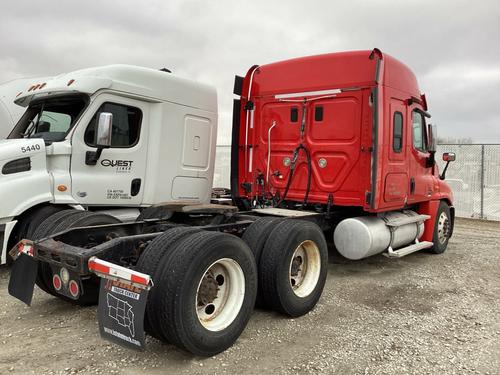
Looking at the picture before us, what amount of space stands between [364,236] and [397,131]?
5.42ft

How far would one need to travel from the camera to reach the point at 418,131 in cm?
Result: 686

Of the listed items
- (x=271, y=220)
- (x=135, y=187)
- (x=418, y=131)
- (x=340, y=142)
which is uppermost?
(x=418, y=131)

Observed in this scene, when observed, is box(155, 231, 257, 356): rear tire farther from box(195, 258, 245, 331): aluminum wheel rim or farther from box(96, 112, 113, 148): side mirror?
box(96, 112, 113, 148): side mirror

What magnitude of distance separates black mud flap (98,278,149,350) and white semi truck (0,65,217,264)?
7.66 ft

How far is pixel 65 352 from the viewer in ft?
11.2

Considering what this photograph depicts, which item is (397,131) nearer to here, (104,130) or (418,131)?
(418,131)

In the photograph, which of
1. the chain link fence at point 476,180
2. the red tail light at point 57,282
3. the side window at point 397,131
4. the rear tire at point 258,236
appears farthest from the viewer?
the chain link fence at point 476,180

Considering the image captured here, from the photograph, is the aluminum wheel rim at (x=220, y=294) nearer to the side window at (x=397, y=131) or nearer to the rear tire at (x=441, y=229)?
the side window at (x=397, y=131)

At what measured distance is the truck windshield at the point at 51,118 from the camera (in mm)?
5488

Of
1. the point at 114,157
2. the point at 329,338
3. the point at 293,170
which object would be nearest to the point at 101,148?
the point at 114,157

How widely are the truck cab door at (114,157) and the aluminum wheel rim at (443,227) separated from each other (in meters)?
5.15

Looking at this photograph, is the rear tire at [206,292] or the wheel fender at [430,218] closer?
the rear tire at [206,292]

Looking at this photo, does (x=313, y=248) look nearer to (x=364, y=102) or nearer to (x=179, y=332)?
(x=179, y=332)

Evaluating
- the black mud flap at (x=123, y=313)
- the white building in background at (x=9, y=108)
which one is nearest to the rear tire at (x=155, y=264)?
the black mud flap at (x=123, y=313)
